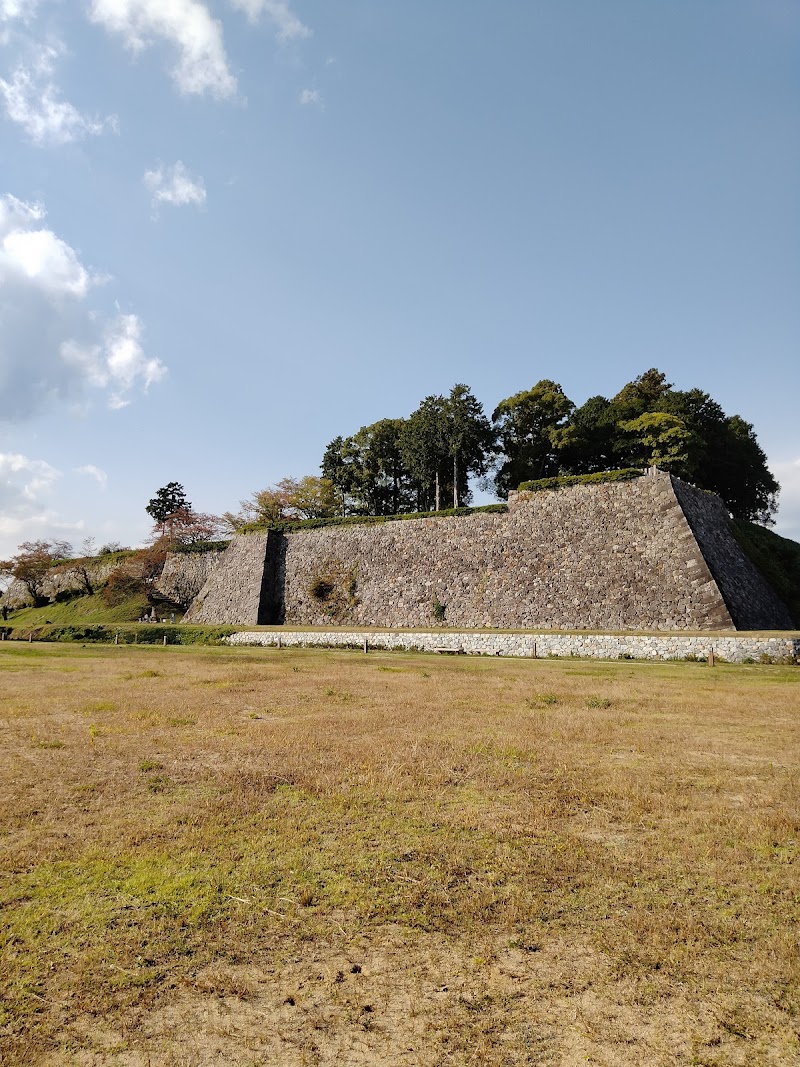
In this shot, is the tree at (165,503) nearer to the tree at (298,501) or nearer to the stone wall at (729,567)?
the tree at (298,501)

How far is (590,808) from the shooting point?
614cm

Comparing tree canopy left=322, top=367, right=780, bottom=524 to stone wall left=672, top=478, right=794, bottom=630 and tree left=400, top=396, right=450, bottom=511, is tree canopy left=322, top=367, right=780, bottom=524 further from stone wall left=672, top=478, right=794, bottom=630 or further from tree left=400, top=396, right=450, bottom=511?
stone wall left=672, top=478, right=794, bottom=630

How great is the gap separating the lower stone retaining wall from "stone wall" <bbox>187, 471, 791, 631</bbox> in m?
4.81

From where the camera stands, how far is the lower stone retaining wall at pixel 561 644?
65.0 ft

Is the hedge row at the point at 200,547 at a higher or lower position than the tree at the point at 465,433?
lower

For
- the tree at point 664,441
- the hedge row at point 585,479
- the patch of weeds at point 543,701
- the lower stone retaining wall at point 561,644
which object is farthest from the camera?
the tree at point 664,441

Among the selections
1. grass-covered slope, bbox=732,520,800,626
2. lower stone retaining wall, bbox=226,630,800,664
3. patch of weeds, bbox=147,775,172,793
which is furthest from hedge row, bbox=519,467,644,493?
patch of weeds, bbox=147,775,172,793

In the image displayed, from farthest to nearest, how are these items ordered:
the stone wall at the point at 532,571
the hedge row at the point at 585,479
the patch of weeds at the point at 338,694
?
the hedge row at the point at 585,479, the stone wall at the point at 532,571, the patch of weeds at the point at 338,694

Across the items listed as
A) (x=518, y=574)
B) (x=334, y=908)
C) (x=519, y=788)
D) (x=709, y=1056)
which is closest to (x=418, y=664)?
(x=518, y=574)

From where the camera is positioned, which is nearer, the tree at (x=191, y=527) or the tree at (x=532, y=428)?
the tree at (x=532, y=428)

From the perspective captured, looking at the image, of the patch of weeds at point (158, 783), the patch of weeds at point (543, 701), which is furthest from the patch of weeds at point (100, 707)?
the patch of weeds at point (543, 701)

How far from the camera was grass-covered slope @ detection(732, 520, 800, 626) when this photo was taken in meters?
33.7

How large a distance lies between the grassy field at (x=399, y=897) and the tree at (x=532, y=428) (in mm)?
39654

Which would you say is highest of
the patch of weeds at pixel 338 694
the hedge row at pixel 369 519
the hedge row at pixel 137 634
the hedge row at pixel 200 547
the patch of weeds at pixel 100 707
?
the hedge row at pixel 369 519
